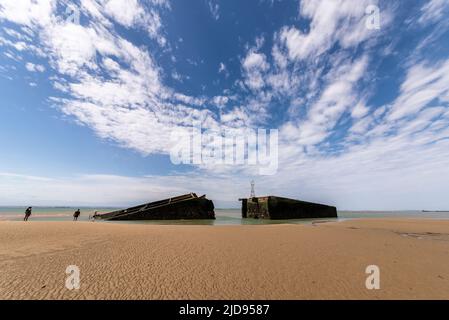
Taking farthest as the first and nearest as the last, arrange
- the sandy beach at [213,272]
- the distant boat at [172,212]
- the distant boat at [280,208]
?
1. the distant boat at [280,208]
2. the distant boat at [172,212]
3. the sandy beach at [213,272]

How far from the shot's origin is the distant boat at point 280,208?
34.8m

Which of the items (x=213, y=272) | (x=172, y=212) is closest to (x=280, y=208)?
(x=172, y=212)

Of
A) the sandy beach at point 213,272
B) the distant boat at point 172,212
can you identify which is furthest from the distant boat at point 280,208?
the sandy beach at point 213,272

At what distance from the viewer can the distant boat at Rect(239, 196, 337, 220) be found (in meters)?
34.8

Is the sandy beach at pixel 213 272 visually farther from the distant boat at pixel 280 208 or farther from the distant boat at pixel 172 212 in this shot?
the distant boat at pixel 280 208

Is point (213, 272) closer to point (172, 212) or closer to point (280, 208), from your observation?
point (172, 212)

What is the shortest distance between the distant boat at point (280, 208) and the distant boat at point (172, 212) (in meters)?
9.81

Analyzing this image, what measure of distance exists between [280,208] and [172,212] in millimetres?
18051

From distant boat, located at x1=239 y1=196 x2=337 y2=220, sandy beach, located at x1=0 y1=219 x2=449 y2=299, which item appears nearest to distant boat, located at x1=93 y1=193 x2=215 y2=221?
distant boat, located at x1=239 y1=196 x2=337 y2=220

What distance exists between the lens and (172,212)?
91.7ft

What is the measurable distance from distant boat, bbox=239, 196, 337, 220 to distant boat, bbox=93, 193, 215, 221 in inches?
386

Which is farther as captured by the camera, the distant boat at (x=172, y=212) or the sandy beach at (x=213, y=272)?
the distant boat at (x=172, y=212)
